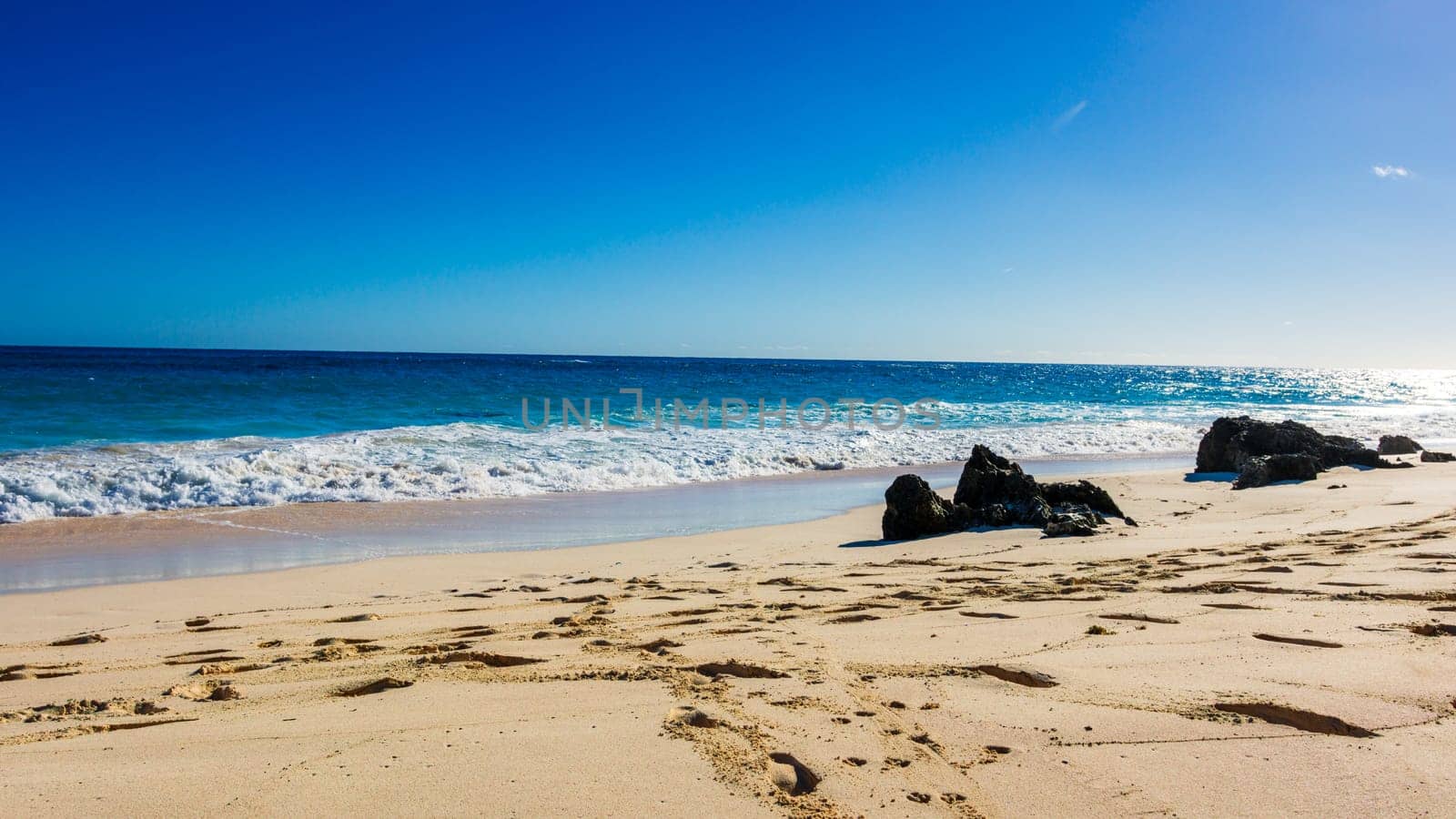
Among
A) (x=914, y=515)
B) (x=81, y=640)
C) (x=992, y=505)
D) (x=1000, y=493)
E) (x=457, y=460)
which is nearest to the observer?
(x=81, y=640)

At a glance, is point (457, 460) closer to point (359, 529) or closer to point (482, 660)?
point (359, 529)

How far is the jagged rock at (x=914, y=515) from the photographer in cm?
798

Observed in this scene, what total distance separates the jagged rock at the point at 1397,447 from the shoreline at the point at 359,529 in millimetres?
10626

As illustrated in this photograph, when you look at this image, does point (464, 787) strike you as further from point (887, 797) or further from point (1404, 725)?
point (1404, 725)

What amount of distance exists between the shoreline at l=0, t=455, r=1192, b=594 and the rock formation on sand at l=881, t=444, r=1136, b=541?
195 cm

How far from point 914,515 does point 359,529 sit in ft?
20.1

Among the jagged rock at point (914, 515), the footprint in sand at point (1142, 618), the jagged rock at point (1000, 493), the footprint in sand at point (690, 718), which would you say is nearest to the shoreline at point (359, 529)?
the jagged rock at point (914, 515)

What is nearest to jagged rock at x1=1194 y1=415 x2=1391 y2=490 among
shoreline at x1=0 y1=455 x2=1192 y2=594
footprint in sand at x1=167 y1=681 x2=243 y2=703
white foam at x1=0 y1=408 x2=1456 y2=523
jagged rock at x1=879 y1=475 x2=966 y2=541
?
white foam at x1=0 y1=408 x2=1456 y2=523

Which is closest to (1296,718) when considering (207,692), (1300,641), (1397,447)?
(1300,641)

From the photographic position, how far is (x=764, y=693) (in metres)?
3.16

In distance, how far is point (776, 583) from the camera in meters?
5.78

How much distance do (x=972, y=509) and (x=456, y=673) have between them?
6.04m

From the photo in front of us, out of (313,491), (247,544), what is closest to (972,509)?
(247,544)

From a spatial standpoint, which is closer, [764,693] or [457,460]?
[764,693]
